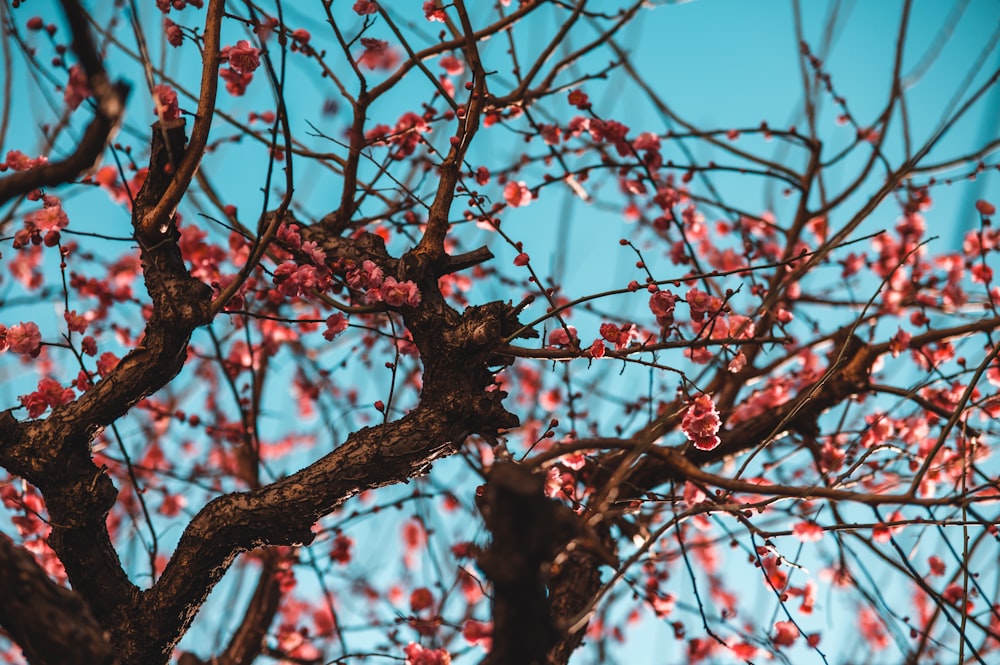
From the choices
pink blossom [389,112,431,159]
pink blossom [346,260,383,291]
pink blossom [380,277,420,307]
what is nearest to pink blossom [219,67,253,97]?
pink blossom [389,112,431,159]

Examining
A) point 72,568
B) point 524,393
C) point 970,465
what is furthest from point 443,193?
point 524,393

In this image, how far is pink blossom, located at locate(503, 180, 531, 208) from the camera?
381cm

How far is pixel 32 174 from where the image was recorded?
1396 millimetres

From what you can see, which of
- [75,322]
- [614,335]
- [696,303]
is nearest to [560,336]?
[614,335]

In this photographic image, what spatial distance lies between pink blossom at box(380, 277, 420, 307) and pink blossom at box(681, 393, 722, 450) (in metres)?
1.04

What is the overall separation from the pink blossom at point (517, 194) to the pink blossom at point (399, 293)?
4.88ft

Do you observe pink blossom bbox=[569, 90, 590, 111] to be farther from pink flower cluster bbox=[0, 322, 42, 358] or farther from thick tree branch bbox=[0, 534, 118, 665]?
thick tree branch bbox=[0, 534, 118, 665]

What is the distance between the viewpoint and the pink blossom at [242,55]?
9.32 ft

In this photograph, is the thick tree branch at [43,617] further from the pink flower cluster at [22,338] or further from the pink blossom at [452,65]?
the pink blossom at [452,65]

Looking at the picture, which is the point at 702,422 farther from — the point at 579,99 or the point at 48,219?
the point at 48,219

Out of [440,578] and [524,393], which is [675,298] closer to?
[440,578]

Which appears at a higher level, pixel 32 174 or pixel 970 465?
pixel 32 174

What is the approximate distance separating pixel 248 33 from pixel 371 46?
505 mm

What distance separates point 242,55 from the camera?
2850 millimetres
